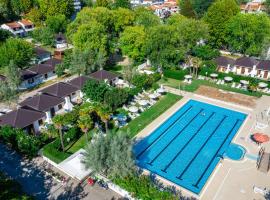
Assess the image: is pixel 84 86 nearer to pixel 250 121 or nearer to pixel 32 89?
pixel 32 89

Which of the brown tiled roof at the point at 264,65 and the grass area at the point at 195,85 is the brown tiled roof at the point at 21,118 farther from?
the brown tiled roof at the point at 264,65

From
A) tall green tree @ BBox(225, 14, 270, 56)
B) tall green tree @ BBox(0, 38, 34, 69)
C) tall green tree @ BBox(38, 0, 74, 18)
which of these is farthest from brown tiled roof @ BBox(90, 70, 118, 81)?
tall green tree @ BBox(38, 0, 74, 18)

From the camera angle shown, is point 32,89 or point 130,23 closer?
point 32,89

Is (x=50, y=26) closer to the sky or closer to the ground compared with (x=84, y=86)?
closer to the sky

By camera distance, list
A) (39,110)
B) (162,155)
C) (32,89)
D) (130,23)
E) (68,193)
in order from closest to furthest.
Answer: (68,193) < (162,155) < (39,110) < (32,89) < (130,23)

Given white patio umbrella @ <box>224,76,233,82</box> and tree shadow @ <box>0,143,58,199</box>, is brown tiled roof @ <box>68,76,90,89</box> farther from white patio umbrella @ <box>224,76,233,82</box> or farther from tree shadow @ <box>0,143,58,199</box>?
white patio umbrella @ <box>224,76,233,82</box>

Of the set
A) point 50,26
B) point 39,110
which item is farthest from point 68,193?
point 50,26
